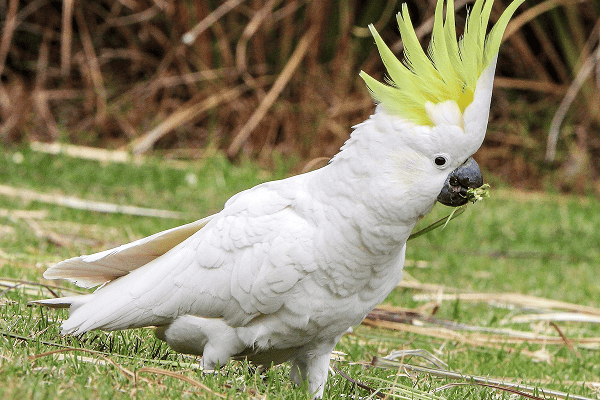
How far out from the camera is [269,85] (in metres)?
6.61

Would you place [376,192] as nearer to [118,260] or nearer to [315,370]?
[315,370]

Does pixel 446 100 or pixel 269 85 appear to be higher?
pixel 446 100

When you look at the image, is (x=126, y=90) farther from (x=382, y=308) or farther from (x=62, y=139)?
(x=382, y=308)

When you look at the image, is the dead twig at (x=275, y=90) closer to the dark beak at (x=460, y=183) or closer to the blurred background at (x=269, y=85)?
the blurred background at (x=269, y=85)

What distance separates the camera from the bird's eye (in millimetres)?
1828

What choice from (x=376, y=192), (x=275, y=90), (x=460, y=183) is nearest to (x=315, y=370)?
(x=376, y=192)

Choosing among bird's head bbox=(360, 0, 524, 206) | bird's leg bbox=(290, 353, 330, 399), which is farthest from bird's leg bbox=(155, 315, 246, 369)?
bird's head bbox=(360, 0, 524, 206)

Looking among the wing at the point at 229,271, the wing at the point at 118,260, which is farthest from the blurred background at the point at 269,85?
the wing at the point at 229,271

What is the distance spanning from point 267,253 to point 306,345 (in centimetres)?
32

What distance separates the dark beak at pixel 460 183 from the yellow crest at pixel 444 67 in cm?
15

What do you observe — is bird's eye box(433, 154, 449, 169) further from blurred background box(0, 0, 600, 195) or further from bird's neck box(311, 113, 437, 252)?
blurred background box(0, 0, 600, 195)

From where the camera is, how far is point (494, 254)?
480cm

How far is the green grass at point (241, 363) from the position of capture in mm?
1843

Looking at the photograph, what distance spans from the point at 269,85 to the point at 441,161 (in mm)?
4902
